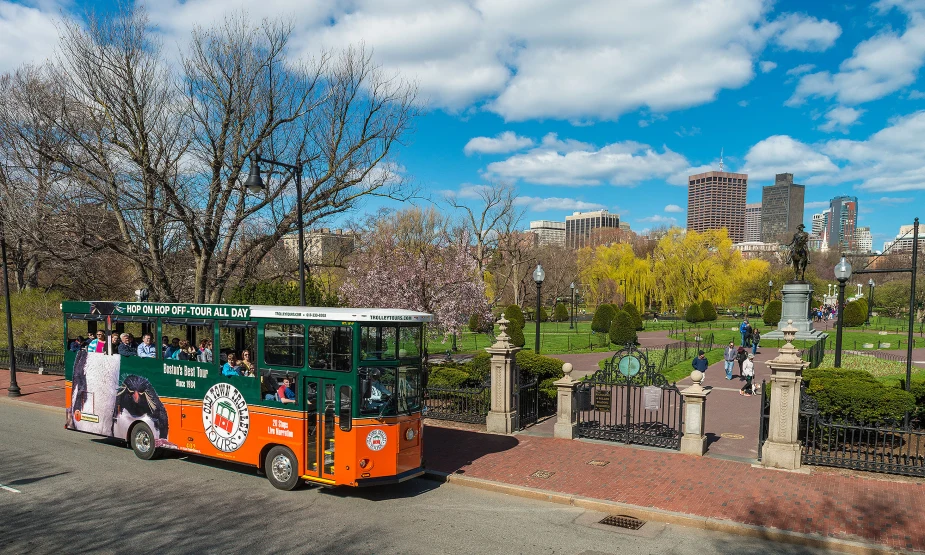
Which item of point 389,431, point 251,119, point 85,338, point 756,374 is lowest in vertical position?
point 756,374

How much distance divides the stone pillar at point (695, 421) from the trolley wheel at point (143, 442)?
11344 millimetres

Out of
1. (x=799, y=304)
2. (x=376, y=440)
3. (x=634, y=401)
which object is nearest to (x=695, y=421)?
(x=634, y=401)

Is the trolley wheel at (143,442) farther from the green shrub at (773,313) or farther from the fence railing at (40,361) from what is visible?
the green shrub at (773,313)

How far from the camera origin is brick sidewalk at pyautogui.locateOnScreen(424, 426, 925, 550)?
895cm

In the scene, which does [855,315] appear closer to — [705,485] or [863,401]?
[863,401]

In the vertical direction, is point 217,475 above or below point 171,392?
below

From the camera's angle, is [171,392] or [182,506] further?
[171,392]

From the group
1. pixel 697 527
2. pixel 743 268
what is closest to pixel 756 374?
pixel 697 527

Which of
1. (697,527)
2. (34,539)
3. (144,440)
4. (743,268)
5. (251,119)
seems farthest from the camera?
(743,268)

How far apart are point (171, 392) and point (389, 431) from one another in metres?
5.16

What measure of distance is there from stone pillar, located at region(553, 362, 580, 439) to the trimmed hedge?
5.10 meters

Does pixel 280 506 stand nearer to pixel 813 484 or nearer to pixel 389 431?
pixel 389 431

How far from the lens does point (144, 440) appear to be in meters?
12.7

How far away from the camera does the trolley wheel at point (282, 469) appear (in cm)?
1036
